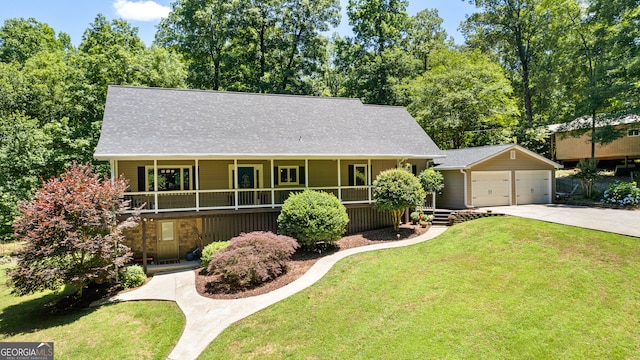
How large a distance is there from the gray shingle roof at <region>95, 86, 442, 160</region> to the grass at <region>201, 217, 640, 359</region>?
23.5 feet

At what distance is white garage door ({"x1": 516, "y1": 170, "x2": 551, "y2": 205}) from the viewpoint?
1927 centimetres

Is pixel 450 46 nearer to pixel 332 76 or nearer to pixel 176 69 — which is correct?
pixel 332 76

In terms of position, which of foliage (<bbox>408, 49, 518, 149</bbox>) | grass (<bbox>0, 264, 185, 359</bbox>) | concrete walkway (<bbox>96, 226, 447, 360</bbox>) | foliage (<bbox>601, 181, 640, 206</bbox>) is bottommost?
grass (<bbox>0, 264, 185, 359</bbox>)

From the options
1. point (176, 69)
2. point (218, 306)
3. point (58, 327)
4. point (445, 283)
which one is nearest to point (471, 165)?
point (445, 283)

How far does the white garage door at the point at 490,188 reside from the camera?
1836 centimetres

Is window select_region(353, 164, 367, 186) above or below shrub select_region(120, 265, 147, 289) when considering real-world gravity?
above

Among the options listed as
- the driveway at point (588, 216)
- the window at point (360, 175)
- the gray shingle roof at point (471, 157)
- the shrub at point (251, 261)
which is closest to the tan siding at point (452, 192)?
the gray shingle roof at point (471, 157)

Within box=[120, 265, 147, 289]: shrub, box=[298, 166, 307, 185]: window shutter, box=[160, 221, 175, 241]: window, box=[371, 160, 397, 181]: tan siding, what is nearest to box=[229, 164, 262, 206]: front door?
box=[298, 166, 307, 185]: window shutter

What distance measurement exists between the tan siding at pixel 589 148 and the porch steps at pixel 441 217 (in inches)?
543

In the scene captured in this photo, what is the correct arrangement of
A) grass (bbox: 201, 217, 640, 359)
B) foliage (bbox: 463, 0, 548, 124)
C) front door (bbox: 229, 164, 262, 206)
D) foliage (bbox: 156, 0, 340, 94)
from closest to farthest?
grass (bbox: 201, 217, 640, 359) < front door (bbox: 229, 164, 262, 206) < foliage (bbox: 463, 0, 548, 124) < foliage (bbox: 156, 0, 340, 94)

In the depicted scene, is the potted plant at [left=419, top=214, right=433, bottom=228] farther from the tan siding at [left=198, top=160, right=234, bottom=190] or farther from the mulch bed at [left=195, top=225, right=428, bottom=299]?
the tan siding at [left=198, top=160, right=234, bottom=190]

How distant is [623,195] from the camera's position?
55.9 ft

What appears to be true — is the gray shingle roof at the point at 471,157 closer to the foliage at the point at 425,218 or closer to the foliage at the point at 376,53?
the foliage at the point at 425,218

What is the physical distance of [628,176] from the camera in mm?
23875
